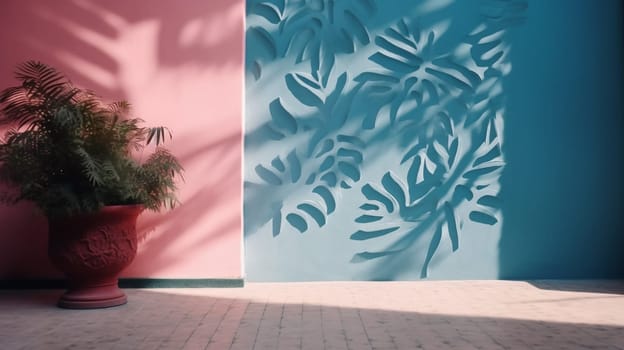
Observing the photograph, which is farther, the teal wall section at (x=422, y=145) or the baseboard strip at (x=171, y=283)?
the teal wall section at (x=422, y=145)

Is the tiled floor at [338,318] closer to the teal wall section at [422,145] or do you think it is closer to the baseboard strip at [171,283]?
the baseboard strip at [171,283]

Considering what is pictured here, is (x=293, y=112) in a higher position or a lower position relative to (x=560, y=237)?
higher

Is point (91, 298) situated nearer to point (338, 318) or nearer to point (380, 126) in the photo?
point (338, 318)

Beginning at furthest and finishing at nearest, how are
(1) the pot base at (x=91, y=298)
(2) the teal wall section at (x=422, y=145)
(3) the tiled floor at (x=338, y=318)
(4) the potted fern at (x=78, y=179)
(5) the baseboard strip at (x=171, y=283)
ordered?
1. (2) the teal wall section at (x=422, y=145)
2. (5) the baseboard strip at (x=171, y=283)
3. (1) the pot base at (x=91, y=298)
4. (4) the potted fern at (x=78, y=179)
5. (3) the tiled floor at (x=338, y=318)

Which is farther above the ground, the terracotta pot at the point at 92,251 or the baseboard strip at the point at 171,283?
the terracotta pot at the point at 92,251

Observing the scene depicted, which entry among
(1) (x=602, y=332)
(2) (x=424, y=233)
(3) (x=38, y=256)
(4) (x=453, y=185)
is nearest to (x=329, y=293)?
(2) (x=424, y=233)

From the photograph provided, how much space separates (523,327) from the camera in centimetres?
346

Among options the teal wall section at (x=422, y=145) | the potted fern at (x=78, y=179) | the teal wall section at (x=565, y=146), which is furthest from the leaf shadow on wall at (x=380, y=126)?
the potted fern at (x=78, y=179)

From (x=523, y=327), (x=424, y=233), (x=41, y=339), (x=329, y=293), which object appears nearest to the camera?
(x=41, y=339)

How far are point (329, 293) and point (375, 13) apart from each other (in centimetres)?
209

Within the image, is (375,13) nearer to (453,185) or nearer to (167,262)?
(453,185)

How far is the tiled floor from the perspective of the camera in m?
3.15

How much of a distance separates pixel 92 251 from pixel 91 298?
0.29 m

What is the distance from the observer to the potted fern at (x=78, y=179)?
389cm
